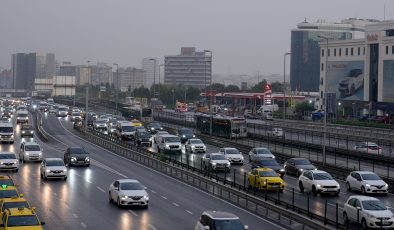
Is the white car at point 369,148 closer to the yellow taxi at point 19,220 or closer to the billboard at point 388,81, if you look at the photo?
the yellow taxi at point 19,220

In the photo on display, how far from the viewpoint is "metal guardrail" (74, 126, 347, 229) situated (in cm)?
2548

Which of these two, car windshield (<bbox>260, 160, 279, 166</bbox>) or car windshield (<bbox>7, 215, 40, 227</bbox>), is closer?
car windshield (<bbox>7, 215, 40, 227</bbox>)

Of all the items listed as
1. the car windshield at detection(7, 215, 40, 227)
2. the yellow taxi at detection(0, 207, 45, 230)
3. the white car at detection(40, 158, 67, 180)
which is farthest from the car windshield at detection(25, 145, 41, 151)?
the car windshield at detection(7, 215, 40, 227)

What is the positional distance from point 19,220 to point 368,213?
12.5m

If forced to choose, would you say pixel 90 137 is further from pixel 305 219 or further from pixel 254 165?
pixel 305 219

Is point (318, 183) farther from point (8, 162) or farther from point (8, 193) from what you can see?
point (8, 162)

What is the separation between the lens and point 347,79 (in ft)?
409

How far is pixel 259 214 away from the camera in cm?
2964

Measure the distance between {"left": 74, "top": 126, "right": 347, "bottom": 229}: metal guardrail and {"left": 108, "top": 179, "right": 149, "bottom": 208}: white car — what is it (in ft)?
15.0

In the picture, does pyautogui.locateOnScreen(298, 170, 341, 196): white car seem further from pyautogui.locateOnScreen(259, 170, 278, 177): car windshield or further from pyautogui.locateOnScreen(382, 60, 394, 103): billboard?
pyautogui.locateOnScreen(382, 60, 394, 103): billboard

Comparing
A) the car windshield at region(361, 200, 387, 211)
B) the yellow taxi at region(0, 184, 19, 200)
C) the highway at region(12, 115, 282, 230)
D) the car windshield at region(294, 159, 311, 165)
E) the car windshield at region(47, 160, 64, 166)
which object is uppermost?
the yellow taxi at region(0, 184, 19, 200)

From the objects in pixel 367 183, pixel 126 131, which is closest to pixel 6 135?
pixel 126 131

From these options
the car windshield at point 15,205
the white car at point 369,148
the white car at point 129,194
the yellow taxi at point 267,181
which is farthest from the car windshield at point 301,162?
Answer: the car windshield at point 15,205

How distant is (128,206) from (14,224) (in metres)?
10.3
